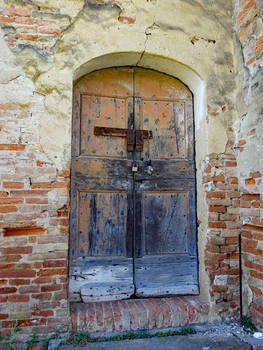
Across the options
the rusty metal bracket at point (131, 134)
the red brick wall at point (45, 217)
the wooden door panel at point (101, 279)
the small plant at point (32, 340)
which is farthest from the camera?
the rusty metal bracket at point (131, 134)

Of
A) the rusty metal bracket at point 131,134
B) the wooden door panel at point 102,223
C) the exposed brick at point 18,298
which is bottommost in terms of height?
the exposed brick at point 18,298

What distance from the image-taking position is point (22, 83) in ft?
8.56

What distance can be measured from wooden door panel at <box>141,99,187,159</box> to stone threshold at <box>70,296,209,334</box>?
1544mm

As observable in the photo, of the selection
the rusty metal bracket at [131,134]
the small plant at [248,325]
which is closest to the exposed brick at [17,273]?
the rusty metal bracket at [131,134]

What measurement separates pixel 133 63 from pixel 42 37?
0.99 metres

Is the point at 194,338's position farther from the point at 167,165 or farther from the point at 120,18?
the point at 120,18

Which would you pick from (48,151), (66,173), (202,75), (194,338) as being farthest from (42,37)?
(194,338)

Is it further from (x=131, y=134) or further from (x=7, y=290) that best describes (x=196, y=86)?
(x=7, y=290)

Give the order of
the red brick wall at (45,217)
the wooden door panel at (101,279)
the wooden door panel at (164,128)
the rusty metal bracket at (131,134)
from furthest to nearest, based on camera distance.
Answer: 1. the wooden door panel at (164,128)
2. the rusty metal bracket at (131,134)
3. the wooden door panel at (101,279)
4. the red brick wall at (45,217)

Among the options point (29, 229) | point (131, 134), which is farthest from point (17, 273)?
point (131, 134)

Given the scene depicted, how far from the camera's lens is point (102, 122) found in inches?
121

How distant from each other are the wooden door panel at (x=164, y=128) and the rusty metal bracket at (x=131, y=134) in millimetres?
80

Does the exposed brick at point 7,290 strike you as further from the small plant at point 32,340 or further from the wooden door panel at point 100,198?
the wooden door panel at point 100,198

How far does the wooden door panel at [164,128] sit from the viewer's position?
10.4 feet
